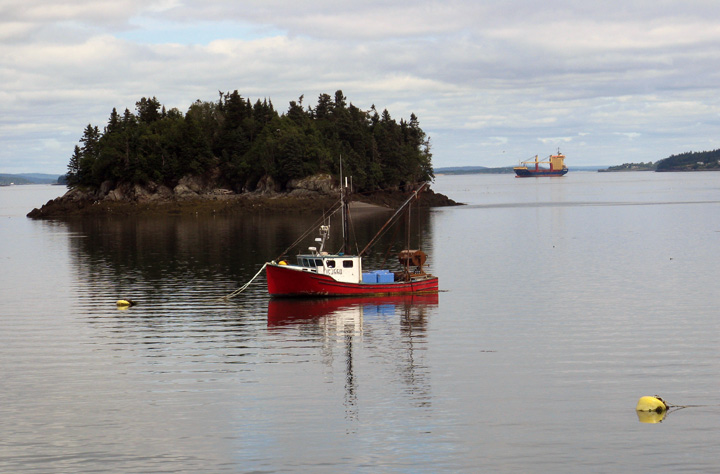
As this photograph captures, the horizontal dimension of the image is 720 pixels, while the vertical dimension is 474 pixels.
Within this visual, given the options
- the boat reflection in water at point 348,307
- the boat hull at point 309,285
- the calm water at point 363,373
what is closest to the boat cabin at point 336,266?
the boat hull at point 309,285

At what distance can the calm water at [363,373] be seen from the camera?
31359 mm

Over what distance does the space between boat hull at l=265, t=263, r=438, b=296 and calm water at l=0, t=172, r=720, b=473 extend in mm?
1261

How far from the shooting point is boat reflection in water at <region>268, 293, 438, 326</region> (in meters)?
60.5

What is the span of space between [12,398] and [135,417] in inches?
287

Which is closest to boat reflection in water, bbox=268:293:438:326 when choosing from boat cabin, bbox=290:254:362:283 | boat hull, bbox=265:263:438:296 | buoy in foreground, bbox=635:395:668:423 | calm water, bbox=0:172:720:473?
calm water, bbox=0:172:720:473

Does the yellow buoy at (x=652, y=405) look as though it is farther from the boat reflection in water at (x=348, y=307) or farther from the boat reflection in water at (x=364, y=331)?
the boat reflection in water at (x=348, y=307)

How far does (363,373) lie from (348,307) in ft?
70.4

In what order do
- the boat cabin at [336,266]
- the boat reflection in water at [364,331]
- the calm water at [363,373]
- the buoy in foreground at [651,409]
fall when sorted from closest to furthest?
the calm water at [363,373] → the buoy in foreground at [651,409] → the boat reflection in water at [364,331] → the boat cabin at [336,266]

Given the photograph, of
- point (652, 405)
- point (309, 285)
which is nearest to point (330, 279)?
point (309, 285)

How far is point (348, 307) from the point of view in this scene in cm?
6462

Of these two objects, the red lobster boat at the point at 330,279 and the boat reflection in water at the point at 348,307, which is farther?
the red lobster boat at the point at 330,279

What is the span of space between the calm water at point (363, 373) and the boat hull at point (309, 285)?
126 centimetres

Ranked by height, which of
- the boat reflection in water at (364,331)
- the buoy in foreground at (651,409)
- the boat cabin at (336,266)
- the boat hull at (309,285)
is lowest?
the buoy in foreground at (651,409)

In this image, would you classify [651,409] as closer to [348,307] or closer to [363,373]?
[363,373]
